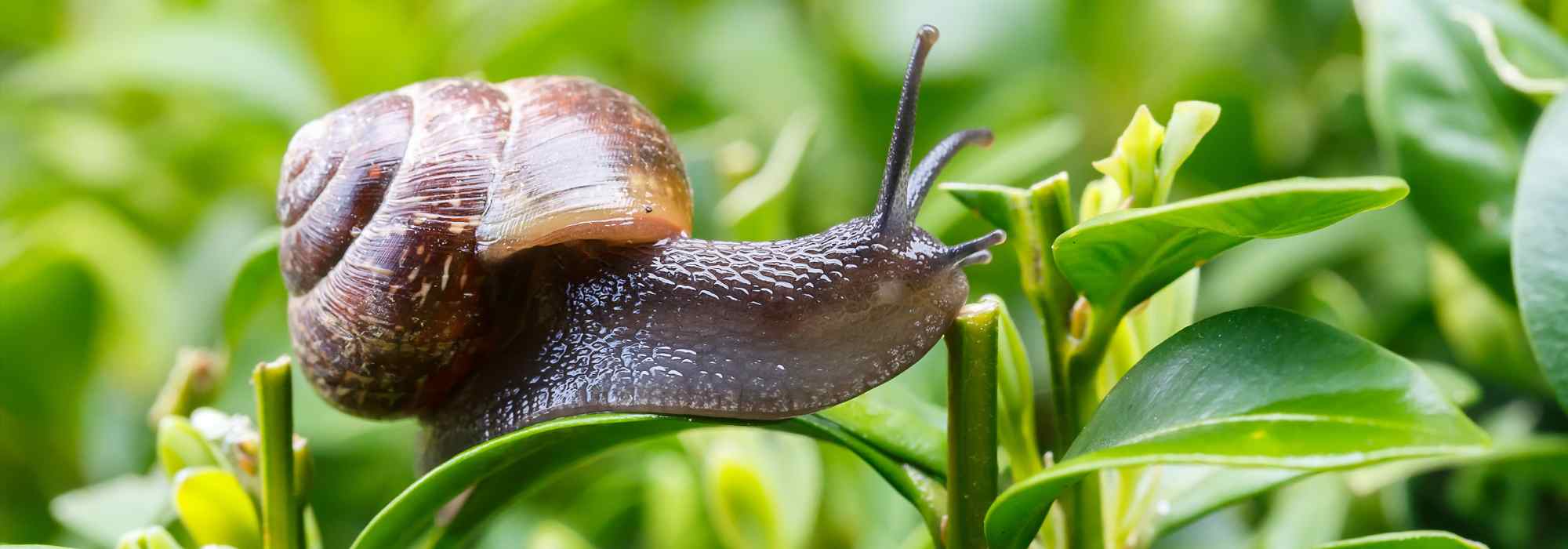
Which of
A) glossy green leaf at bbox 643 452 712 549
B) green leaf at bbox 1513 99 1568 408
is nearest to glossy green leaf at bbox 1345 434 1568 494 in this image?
green leaf at bbox 1513 99 1568 408

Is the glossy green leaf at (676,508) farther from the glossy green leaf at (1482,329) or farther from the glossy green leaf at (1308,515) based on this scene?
the glossy green leaf at (1482,329)

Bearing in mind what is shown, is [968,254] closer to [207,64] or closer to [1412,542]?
[1412,542]

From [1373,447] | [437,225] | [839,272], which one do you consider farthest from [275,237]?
[1373,447]

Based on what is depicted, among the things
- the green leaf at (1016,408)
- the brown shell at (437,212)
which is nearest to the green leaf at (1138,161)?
the green leaf at (1016,408)

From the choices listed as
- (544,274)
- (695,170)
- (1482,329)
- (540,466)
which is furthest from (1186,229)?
(695,170)

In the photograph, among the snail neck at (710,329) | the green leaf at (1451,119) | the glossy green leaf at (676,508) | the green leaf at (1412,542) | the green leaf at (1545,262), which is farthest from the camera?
the glossy green leaf at (676,508)

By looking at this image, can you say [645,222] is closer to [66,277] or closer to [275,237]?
[275,237]

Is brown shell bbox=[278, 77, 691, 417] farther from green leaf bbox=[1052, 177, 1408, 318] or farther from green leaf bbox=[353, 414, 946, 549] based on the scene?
green leaf bbox=[1052, 177, 1408, 318]
